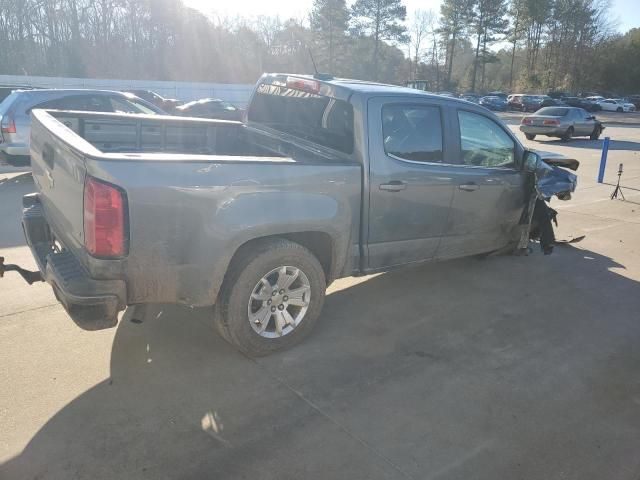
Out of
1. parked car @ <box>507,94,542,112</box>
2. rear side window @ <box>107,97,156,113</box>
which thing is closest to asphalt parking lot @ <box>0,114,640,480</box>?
rear side window @ <box>107,97,156,113</box>

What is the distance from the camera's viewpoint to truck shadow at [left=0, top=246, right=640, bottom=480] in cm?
269

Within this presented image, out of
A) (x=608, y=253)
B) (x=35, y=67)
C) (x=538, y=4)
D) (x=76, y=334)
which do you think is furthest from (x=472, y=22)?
(x=76, y=334)

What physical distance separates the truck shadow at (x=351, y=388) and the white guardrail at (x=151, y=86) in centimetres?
3048

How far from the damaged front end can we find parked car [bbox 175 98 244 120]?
14481 millimetres

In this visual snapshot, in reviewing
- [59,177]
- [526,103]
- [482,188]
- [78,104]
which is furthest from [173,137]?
[526,103]

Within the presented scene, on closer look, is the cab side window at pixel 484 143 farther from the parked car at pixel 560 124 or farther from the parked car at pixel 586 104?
the parked car at pixel 586 104

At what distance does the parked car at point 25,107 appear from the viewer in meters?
8.91

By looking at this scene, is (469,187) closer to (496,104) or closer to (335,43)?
(496,104)

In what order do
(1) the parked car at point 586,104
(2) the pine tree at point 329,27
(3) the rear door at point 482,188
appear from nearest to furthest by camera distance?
(3) the rear door at point 482,188, (1) the parked car at point 586,104, (2) the pine tree at point 329,27

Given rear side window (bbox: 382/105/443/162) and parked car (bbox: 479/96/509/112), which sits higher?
parked car (bbox: 479/96/509/112)

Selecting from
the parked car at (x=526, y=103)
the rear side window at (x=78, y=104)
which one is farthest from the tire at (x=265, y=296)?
the parked car at (x=526, y=103)

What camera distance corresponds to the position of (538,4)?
62438 millimetres

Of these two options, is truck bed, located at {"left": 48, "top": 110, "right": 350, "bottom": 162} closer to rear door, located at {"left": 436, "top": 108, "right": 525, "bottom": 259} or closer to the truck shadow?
rear door, located at {"left": 436, "top": 108, "right": 525, "bottom": 259}

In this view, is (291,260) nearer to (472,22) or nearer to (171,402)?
(171,402)
